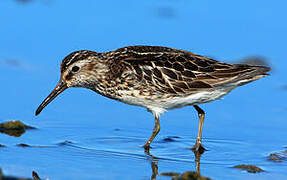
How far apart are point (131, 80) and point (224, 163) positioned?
2.19 meters

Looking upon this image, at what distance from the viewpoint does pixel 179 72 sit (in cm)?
1128

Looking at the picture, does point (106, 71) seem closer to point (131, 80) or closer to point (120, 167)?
point (131, 80)

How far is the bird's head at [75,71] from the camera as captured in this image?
11375 millimetres

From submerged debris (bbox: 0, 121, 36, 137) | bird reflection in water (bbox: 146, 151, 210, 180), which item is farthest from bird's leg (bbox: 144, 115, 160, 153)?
submerged debris (bbox: 0, 121, 36, 137)

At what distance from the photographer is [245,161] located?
10.7 metres

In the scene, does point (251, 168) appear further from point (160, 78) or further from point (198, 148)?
point (160, 78)

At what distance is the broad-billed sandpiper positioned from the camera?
36.8 ft

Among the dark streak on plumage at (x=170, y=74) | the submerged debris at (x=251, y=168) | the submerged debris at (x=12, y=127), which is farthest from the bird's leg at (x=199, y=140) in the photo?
the submerged debris at (x=12, y=127)

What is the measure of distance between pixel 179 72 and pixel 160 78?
35 centimetres

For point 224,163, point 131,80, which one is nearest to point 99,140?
point 131,80

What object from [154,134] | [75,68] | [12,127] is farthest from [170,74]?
[12,127]

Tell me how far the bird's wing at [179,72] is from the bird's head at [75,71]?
545 mm

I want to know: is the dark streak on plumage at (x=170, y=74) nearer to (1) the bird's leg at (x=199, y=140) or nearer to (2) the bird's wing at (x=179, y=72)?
(2) the bird's wing at (x=179, y=72)


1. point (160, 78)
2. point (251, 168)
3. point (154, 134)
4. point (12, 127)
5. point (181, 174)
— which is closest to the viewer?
point (181, 174)
